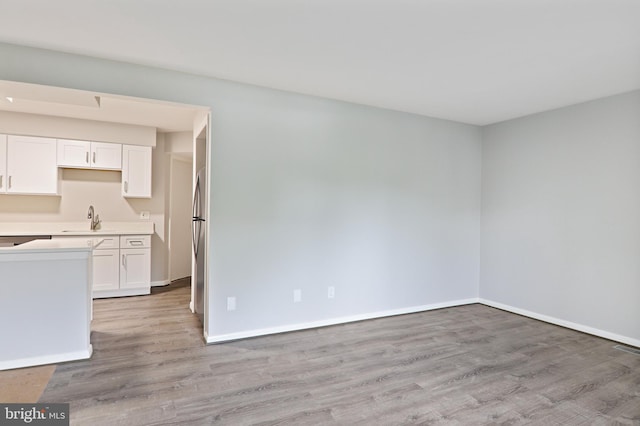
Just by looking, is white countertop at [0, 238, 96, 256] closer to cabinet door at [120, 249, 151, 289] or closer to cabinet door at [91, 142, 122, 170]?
cabinet door at [120, 249, 151, 289]

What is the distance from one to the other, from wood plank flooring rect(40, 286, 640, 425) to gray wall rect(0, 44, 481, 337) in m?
0.48

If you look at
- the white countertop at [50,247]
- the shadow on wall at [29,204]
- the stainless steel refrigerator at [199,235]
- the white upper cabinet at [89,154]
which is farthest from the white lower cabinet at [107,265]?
the white countertop at [50,247]

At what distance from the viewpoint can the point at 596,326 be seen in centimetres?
351

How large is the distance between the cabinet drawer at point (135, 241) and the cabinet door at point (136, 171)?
66 cm

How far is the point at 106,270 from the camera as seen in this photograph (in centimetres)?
466

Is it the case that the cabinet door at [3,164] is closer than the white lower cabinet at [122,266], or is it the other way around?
the cabinet door at [3,164]

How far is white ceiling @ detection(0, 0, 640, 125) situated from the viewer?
200 centimetres

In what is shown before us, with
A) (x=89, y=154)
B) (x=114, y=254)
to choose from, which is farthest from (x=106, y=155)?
(x=114, y=254)

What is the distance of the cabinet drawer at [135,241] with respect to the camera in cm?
476

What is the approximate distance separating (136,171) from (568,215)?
5777 mm

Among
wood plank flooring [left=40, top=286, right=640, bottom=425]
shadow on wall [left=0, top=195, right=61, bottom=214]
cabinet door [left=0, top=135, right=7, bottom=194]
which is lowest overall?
wood plank flooring [left=40, top=286, right=640, bottom=425]

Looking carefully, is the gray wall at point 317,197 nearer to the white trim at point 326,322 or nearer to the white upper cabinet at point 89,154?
the white trim at point 326,322

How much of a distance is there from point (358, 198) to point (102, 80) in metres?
2.65

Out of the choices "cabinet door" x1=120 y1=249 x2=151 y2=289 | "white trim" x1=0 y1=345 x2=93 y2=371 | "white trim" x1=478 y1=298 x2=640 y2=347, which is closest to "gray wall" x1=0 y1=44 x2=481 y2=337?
"white trim" x1=478 y1=298 x2=640 y2=347
